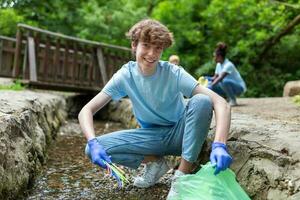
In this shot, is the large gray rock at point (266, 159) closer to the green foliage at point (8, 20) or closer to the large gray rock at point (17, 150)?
the large gray rock at point (17, 150)

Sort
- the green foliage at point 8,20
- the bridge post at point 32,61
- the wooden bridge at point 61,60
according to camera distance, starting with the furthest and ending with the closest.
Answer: the green foliage at point 8,20 → the wooden bridge at point 61,60 → the bridge post at point 32,61

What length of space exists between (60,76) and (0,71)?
9.85 feet

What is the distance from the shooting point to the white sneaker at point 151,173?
283 centimetres

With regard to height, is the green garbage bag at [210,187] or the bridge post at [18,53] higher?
the bridge post at [18,53]

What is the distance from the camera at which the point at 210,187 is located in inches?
78.7

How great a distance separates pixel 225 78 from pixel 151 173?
365 cm

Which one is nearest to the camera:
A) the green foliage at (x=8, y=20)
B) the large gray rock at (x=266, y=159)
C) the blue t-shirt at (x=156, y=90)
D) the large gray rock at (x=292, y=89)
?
the large gray rock at (x=266, y=159)

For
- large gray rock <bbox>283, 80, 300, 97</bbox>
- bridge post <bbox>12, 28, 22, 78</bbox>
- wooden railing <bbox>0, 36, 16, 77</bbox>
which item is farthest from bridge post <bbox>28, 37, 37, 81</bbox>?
large gray rock <bbox>283, 80, 300, 97</bbox>

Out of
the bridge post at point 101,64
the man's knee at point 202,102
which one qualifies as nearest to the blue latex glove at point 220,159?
the man's knee at point 202,102

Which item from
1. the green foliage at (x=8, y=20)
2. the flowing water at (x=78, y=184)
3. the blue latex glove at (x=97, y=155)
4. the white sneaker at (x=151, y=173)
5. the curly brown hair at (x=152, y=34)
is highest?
the green foliage at (x=8, y=20)

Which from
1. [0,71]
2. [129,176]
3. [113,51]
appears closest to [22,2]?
[0,71]

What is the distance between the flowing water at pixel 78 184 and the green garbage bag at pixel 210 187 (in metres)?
0.61

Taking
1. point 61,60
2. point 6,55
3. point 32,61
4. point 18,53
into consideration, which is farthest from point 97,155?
point 6,55

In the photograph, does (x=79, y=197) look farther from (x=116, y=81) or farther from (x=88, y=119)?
(x=116, y=81)
